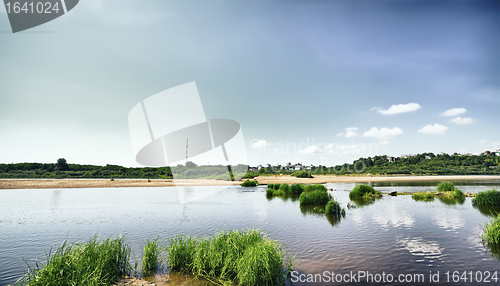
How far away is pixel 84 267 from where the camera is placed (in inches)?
322

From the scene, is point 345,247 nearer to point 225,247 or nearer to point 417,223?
point 225,247

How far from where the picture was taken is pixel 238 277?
30.6ft

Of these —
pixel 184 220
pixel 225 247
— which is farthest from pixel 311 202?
pixel 225 247

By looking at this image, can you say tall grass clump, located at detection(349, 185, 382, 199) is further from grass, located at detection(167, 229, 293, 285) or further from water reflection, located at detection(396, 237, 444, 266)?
grass, located at detection(167, 229, 293, 285)

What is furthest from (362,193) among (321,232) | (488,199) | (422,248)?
(422,248)

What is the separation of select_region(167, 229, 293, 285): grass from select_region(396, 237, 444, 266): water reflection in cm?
722

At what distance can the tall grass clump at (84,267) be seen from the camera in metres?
7.40

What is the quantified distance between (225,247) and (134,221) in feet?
48.7

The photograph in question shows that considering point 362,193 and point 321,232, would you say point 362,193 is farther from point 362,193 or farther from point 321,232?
point 321,232

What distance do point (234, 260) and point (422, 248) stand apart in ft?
36.9

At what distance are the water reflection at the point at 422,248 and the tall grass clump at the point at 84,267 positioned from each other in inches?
554

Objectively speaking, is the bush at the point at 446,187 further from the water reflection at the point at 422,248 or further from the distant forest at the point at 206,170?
the distant forest at the point at 206,170

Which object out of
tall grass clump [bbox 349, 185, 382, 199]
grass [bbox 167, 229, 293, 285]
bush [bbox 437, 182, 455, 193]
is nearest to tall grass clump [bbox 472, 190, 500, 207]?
bush [bbox 437, 182, 455, 193]

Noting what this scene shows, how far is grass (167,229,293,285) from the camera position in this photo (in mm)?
9070
